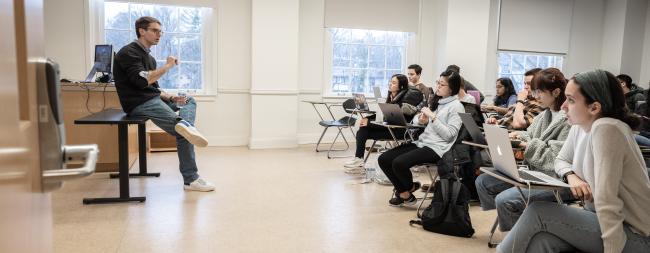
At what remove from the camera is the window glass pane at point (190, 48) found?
6.72m

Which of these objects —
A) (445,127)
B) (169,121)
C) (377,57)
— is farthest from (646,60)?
(169,121)

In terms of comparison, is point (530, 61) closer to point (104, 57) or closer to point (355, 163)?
point (355, 163)

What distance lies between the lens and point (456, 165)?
145 inches

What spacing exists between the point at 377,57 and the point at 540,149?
5.15 metres

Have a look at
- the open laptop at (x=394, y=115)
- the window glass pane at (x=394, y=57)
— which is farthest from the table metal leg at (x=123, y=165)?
the window glass pane at (x=394, y=57)

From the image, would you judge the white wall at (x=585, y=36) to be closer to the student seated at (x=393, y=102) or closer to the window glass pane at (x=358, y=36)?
the window glass pane at (x=358, y=36)

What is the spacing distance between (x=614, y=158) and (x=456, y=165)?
2008 millimetres

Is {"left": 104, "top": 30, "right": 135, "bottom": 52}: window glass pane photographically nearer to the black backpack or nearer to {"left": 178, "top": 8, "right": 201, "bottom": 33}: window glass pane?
{"left": 178, "top": 8, "right": 201, "bottom": 33}: window glass pane

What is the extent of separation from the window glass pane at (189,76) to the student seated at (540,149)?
4.86 metres

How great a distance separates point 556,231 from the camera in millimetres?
1831

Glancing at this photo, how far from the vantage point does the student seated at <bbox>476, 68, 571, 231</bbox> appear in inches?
102

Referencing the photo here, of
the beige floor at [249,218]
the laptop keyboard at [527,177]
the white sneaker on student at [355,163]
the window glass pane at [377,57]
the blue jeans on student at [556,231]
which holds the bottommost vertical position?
the beige floor at [249,218]

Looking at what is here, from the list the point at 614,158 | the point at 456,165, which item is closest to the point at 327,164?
the point at 456,165

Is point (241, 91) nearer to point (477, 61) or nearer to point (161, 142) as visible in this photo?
point (161, 142)
